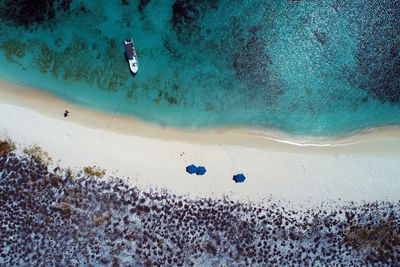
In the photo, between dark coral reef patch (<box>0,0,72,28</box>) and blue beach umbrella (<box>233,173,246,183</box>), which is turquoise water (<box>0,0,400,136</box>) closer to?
dark coral reef patch (<box>0,0,72,28</box>)

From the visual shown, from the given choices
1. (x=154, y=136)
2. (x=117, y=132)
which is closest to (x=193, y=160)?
(x=154, y=136)

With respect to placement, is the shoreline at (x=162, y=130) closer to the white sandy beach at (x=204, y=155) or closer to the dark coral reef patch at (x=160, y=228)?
the white sandy beach at (x=204, y=155)

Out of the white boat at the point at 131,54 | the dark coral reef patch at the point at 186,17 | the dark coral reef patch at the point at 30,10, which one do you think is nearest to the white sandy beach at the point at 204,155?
the white boat at the point at 131,54

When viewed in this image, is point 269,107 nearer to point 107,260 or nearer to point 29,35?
point 107,260

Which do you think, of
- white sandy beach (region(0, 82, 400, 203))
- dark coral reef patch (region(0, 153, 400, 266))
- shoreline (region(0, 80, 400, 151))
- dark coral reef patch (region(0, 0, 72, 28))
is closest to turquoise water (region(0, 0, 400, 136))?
dark coral reef patch (region(0, 0, 72, 28))

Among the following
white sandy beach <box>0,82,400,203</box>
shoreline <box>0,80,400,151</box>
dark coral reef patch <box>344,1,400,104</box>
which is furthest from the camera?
dark coral reef patch <box>344,1,400,104</box>

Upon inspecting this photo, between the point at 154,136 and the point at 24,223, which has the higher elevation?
the point at 154,136

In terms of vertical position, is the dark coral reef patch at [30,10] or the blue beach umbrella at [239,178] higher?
the dark coral reef patch at [30,10]
